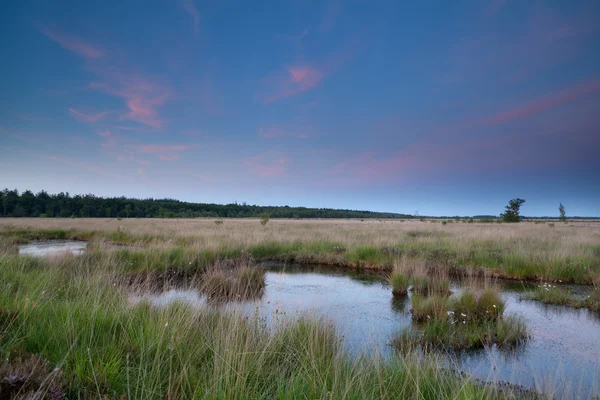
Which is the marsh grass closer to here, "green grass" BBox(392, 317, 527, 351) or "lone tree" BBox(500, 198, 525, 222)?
"green grass" BBox(392, 317, 527, 351)

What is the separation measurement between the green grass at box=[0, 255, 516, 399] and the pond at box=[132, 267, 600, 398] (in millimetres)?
504

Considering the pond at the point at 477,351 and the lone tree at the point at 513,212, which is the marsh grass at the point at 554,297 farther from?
the lone tree at the point at 513,212

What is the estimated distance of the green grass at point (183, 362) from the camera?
2609mm

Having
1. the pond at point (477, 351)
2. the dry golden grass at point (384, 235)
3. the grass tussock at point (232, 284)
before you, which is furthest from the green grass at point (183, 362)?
the dry golden grass at point (384, 235)

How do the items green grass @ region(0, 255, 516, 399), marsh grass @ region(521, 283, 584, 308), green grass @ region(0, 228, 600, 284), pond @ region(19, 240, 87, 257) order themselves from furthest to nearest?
pond @ region(19, 240, 87, 257), green grass @ region(0, 228, 600, 284), marsh grass @ region(521, 283, 584, 308), green grass @ region(0, 255, 516, 399)

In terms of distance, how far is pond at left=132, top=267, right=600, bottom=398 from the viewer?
423 cm

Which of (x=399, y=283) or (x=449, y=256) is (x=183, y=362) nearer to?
(x=399, y=283)

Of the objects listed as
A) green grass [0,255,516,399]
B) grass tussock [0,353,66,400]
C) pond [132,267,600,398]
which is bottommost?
pond [132,267,600,398]

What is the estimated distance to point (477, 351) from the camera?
521 centimetres

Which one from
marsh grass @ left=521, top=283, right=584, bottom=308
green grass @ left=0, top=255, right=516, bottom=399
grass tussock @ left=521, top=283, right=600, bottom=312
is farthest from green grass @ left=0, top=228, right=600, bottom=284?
green grass @ left=0, top=255, right=516, bottom=399

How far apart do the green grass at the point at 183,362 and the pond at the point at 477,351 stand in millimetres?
504

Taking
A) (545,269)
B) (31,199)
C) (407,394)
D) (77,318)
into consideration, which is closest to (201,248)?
(77,318)

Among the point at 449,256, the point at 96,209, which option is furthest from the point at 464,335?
the point at 96,209

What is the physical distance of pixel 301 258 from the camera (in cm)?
1512
